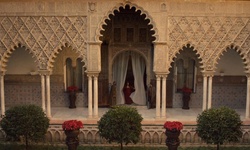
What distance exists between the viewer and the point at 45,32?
28.6 feet

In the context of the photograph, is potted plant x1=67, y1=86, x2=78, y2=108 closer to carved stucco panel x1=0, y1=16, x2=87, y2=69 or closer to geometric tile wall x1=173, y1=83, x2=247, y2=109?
carved stucco panel x1=0, y1=16, x2=87, y2=69

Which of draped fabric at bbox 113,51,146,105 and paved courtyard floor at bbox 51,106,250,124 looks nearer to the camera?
paved courtyard floor at bbox 51,106,250,124

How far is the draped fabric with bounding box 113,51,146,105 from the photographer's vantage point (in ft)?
36.1

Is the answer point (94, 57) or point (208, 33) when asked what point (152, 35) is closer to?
point (208, 33)

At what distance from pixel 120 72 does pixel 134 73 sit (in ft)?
1.78

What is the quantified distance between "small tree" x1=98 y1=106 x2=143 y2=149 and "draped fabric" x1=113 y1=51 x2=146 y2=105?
11.8ft

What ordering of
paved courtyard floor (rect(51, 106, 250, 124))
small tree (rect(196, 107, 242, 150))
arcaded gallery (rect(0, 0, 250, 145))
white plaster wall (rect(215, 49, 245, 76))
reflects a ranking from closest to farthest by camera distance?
small tree (rect(196, 107, 242, 150))
arcaded gallery (rect(0, 0, 250, 145))
paved courtyard floor (rect(51, 106, 250, 124))
white plaster wall (rect(215, 49, 245, 76))

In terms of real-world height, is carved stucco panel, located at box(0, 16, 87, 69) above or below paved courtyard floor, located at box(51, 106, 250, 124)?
above

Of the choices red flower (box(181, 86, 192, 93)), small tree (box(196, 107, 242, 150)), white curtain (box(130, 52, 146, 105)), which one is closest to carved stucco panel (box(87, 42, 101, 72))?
white curtain (box(130, 52, 146, 105))

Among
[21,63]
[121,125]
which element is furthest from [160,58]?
[21,63]

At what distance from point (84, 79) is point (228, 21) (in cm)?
551

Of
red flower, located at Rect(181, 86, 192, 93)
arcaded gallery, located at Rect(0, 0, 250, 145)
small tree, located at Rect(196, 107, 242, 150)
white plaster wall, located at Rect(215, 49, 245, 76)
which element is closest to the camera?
small tree, located at Rect(196, 107, 242, 150)

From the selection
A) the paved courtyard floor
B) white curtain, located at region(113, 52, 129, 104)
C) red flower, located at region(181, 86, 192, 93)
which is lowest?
the paved courtyard floor

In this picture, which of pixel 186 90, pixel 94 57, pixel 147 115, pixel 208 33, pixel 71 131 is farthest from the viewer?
pixel 186 90
